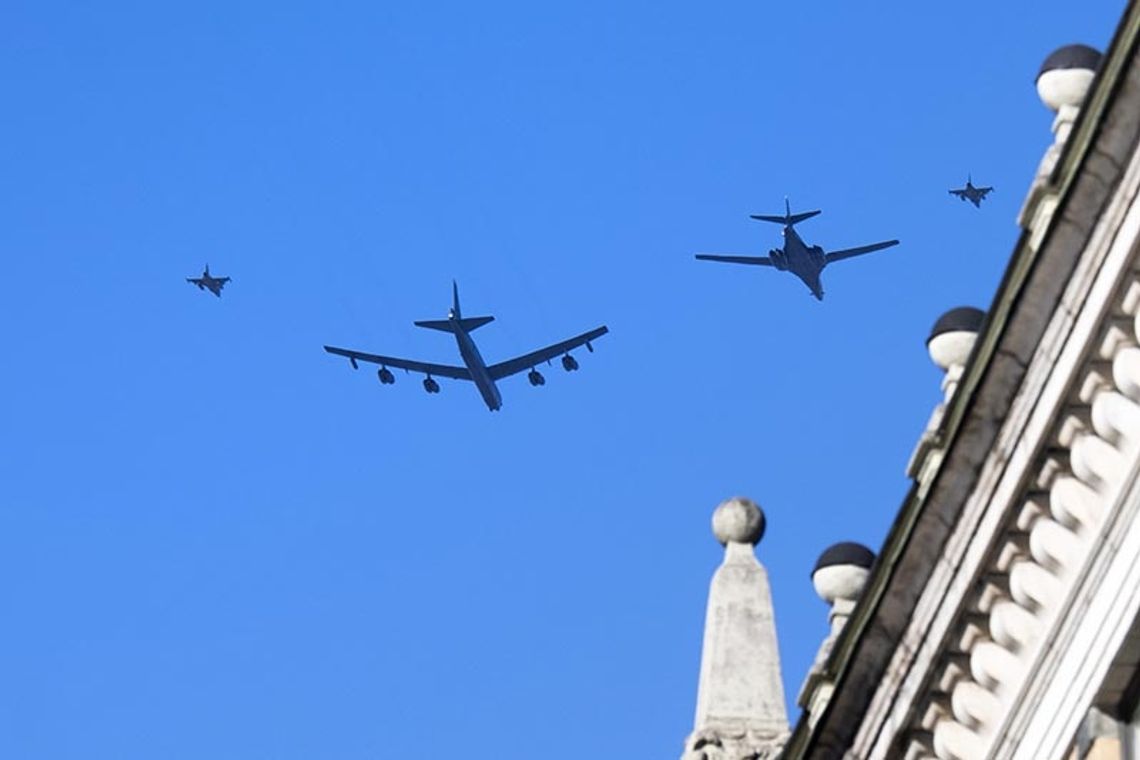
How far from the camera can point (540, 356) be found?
514 ft

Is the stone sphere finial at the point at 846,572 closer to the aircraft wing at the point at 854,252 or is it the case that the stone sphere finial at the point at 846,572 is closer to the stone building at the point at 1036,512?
the stone building at the point at 1036,512

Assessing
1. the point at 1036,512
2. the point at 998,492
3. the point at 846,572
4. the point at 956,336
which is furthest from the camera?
the point at 846,572

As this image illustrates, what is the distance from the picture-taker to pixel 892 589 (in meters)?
17.0

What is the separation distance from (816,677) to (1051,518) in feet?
9.89

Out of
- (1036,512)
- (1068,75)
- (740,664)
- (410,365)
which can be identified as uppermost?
(410,365)

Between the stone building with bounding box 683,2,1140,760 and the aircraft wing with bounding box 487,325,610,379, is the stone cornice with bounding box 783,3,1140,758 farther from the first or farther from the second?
the aircraft wing with bounding box 487,325,610,379

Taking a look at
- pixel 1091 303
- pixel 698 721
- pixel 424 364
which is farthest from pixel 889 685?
pixel 424 364

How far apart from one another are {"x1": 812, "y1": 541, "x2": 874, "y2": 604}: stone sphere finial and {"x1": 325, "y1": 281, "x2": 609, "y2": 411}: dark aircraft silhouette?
129356mm

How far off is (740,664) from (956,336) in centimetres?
522

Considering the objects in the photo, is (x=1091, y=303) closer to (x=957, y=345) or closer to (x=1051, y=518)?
(x=1051, y=518)

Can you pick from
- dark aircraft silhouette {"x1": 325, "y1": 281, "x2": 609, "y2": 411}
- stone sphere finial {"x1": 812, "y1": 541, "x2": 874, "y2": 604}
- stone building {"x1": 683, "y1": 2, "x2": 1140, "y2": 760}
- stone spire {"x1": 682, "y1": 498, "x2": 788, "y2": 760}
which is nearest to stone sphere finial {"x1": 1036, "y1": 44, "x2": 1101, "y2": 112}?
stone building {"x1": 683, "y1": 2, "x2": 1140, "y2": 760}

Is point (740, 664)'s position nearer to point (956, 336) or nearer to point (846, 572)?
point (846, 572)

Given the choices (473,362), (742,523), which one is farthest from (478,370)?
(742,523)

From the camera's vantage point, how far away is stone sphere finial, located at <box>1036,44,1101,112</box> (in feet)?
54.3
